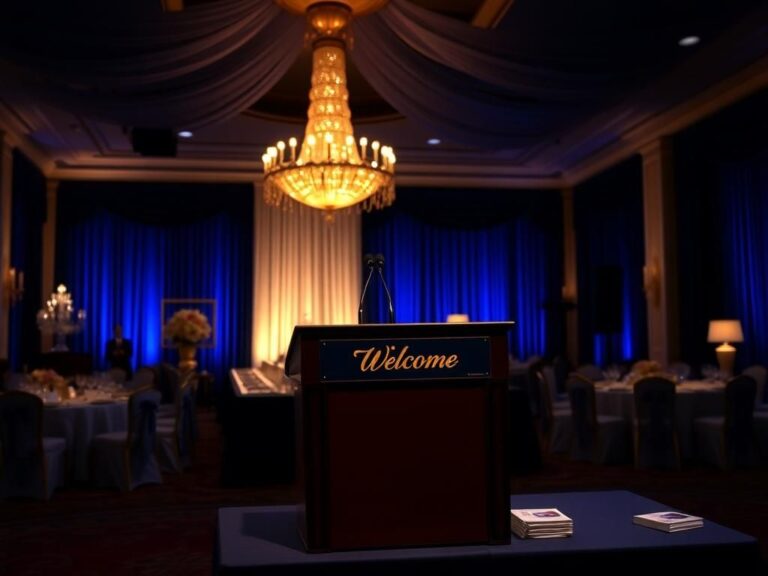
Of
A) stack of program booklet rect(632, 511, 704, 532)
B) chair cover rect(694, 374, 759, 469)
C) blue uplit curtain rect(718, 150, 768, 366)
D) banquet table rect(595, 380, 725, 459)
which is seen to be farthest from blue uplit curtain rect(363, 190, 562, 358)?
stack of program booklet rect(632, 511, 704, 532)

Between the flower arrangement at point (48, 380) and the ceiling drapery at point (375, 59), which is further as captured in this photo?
the flower arrangement at point (48, 380)

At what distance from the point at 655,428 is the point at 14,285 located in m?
8.07

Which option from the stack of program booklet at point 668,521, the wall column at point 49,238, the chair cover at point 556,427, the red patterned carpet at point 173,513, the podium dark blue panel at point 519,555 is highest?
the wall column at point 49,238

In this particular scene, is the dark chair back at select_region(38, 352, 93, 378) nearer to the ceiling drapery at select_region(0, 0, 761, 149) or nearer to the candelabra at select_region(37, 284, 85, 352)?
the candelabra at select_region(37, 284, 85, 352)

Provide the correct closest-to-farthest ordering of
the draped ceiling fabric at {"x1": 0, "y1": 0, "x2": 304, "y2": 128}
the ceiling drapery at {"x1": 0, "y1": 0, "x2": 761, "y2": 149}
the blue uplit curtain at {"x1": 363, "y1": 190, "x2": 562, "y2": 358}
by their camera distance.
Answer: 1. the draped ceiling fabric at {"x1": 0, "y1": 0, "x2": 304, "y2": 128}
2. the ceiling drapery at {"x1": 0, "y1": 0, "x2": 761, "y2": 149}
3. the blue uplit curtain at {"x1": 363, "y1": 190, "x2": 562, "y2": 358}

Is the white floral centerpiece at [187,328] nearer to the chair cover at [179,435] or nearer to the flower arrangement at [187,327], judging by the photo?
the flower arrangement at [187,327]

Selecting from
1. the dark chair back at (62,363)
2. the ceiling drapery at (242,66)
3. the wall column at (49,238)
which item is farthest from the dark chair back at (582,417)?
the wall column at (49,238)

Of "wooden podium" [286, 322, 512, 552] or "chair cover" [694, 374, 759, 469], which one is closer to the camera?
"wooden podium" [286, 322, 512, 552]

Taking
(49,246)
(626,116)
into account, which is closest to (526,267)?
(626,116)

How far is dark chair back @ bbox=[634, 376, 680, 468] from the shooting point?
23.0ft

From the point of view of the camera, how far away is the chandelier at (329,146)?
6.28 metres

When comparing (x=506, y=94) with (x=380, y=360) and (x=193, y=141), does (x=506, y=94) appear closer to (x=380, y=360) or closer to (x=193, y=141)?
(x=380, y=360)

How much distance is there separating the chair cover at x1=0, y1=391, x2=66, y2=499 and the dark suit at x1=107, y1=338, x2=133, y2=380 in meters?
5.62

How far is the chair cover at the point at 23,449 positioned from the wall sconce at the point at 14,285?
14.9 ft
